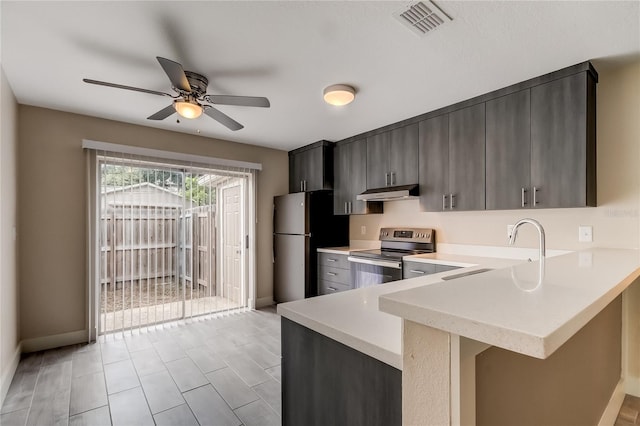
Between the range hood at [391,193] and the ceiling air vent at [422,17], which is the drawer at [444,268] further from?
the ceiling air vent at [422,17]

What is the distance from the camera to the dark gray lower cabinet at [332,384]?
943 mm

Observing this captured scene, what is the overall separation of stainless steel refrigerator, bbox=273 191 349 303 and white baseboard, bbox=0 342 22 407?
2773 millimetres

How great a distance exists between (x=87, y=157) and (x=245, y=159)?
1832 millimetres

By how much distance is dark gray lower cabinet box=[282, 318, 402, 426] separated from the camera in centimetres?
94

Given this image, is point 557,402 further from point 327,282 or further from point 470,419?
point 327,282

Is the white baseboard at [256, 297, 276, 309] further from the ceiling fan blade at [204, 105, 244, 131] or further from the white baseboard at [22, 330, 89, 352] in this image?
the ceiling fan blade at [204, 105, 244, 131]

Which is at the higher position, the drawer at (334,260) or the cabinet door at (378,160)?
the cabinet door at (378,160)

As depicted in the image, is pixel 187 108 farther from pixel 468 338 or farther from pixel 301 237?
pixel 468 338

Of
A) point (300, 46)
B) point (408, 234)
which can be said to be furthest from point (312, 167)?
Answer: point (300, 46)

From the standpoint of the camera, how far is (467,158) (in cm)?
298

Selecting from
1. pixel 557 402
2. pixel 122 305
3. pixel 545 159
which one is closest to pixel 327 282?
pixel 122 305

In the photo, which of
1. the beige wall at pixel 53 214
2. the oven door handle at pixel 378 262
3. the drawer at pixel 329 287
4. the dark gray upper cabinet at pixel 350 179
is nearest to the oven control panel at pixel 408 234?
the dark gray upper cabinet at pixel 350 179

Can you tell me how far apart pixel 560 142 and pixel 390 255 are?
5.89ft

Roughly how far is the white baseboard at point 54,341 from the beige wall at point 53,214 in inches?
1.7
